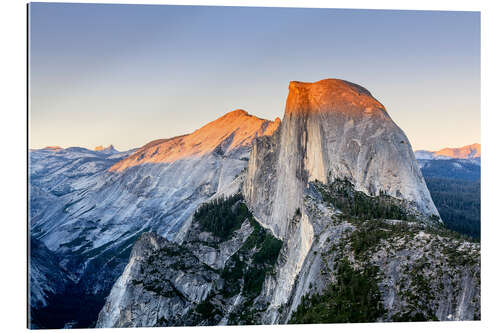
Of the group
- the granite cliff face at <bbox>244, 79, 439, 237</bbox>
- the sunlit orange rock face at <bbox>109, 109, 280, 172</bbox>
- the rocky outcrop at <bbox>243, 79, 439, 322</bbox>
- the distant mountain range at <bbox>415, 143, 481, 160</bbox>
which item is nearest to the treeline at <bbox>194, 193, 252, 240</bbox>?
the granite cliff face at <bbox>244, 79, 439, 237</bbox>

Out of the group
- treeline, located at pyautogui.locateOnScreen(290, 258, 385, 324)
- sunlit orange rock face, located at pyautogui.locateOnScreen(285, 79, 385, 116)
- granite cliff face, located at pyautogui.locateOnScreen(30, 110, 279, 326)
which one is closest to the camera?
treeline, located at pyautogui.locateOnScreen(290, 258, 385, 324)

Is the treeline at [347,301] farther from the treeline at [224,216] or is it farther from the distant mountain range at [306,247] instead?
the treeline at [224,216]

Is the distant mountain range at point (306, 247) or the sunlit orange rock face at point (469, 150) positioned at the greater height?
the sunlit orange rock face at point (469, 150)

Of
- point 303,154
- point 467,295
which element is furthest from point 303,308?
point 303,154

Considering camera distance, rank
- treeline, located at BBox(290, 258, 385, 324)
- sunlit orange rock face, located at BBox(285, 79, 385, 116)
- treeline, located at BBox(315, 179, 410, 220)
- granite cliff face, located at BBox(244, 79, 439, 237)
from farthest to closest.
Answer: sunlit orange rock face, located at BBox(285, 79, 385, 116)
granite cliff face, located at BBox(244, 79, 439, 237)
treeline, located at BBox(315, 179, 410, 220)
treeline, located at BBox(290, 258, 385, 324)

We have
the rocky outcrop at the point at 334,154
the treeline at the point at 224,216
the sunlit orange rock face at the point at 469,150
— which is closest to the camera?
the sunlit orange rock face at the point at 469,150

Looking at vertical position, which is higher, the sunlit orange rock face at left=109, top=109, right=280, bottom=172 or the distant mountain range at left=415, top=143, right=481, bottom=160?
the sunlit orange rock face at left=109, top=109, right=280, bottom=172

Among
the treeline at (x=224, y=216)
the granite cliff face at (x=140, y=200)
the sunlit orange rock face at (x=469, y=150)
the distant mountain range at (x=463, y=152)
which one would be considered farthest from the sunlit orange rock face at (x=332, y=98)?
the granite cliff face at (x=140, y=200)

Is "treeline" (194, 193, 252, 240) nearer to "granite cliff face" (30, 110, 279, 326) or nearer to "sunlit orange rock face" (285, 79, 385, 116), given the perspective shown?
"granite cliff face" (30, 110, 279, 326)

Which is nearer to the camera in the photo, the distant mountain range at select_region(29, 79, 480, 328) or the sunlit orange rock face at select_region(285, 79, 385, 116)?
the distant mountain range at select_region(29, 79, 480, 328)
